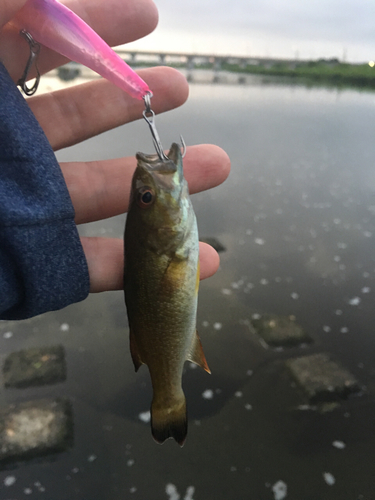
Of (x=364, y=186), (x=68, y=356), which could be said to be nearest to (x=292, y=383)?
(x=68, y=356)

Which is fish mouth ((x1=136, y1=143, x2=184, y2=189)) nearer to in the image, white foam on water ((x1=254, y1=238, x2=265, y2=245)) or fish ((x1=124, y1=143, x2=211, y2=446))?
fish ((x1=124, y1=143, x2=211, y2=446))

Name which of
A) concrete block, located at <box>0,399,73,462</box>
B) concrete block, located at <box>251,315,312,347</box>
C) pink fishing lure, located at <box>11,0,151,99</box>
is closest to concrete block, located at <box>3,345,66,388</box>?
concrete block, located at <box>0,399,73,462</box>

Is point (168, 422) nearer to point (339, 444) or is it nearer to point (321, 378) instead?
point (339, 444)

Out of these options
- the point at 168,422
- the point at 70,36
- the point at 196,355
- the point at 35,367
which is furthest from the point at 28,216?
the point at 35,367

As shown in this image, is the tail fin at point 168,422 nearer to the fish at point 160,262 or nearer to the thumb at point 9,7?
the fish at point 160,262

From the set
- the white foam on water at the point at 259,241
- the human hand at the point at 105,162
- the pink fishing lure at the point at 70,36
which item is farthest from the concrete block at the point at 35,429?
the white foam on water at the point at 259,241

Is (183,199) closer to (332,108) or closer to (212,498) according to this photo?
(212,498)
